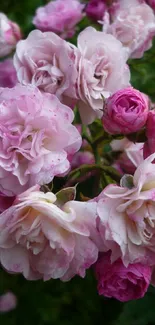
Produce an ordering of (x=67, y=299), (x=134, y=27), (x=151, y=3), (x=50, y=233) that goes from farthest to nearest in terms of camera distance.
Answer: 1. (x=67, y=299)
2. (x=151, y=3)
3. (x=134, y=27)
4. (x=50, y=233)

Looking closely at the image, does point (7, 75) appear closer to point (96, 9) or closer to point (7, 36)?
point (7, 36)

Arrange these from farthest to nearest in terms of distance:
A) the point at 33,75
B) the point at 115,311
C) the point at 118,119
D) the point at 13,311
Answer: the point at 13,311
the point at 115,311
the point at 33,75
the point at 118,119

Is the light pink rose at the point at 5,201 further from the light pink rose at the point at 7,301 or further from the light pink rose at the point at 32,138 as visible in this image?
the light pink rose at the point at 7,301

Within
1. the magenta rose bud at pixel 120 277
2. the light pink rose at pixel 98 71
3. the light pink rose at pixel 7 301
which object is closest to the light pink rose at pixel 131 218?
the magenta rose bud at pixel 120 277

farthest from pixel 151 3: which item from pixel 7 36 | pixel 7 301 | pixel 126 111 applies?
pixel 7 301

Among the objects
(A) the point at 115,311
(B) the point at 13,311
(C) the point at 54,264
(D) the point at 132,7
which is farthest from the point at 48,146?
(B) the point at 13,311

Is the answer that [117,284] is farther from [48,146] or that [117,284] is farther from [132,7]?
[132,7]
